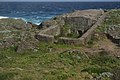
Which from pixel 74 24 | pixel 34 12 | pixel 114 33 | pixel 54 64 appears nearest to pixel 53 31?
pixel 74 24

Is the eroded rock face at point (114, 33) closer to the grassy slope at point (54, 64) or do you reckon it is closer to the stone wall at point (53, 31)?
the grassy slope at point (54, 64)

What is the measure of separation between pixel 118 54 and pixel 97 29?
231 inches

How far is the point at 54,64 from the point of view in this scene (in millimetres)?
14969

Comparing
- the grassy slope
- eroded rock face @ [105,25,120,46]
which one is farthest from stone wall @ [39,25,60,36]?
eroded rock face @ [105,25,120,46]

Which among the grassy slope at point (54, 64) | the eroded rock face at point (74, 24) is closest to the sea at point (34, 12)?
the eroded rock face at point (74, 24)

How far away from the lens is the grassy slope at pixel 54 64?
13.1 metres

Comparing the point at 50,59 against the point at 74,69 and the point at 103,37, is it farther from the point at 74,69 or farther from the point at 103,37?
the point at 103,37

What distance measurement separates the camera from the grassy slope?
13055 mm

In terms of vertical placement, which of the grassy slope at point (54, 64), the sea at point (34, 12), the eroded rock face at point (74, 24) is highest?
the grassy slope at point (54, 64)

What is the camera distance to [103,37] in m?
20.9

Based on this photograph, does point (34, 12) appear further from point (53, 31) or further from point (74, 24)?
point (53, 31)

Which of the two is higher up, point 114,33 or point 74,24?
point 114,33

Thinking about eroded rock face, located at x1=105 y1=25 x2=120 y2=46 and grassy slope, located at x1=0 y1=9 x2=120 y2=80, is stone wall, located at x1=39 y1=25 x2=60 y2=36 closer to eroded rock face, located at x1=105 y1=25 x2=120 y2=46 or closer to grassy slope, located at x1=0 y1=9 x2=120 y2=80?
grassy slope, located at x1=0 y1=9 x2=120 y2=80

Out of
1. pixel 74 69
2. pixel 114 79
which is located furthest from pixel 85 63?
pixel 114 79
